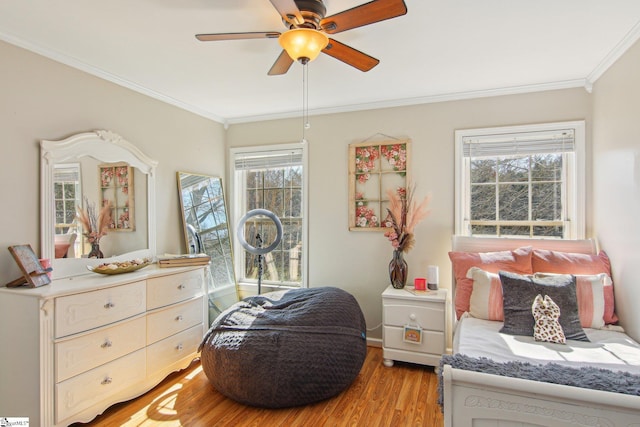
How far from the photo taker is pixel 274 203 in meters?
3.99

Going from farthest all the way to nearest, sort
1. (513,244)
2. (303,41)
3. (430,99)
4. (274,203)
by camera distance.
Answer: (274,203) < (430,99) < (513,244) < (303,41)

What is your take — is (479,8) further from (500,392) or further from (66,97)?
(66,97)

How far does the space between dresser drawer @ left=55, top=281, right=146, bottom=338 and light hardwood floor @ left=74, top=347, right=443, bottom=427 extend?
661mm

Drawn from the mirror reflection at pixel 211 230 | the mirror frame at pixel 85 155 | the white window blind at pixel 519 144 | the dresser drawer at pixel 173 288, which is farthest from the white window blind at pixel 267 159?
the white window blind at pixel 519 144

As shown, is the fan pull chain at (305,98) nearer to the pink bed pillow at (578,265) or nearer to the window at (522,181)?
the window at (522,181)

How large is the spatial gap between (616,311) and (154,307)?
3.47m

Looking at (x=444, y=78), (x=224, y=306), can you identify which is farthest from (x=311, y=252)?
(x=444, y=78)

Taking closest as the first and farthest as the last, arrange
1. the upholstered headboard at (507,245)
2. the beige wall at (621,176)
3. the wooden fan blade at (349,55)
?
1. the wooden fan blade at (349,55)
2. the beige wall at (621,176)
3. the upholstered headboard at (507,245)

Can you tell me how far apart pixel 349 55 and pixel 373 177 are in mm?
1748

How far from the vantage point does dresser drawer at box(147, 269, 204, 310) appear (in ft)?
8.55

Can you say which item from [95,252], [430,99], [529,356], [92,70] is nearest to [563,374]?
[529,356]

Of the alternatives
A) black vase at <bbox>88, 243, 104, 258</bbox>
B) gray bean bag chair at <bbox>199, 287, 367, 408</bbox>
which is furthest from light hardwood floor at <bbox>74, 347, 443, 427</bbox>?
black vase at <bbox>88, 243, 104, 258</bbox>

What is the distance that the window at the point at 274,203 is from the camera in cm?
385

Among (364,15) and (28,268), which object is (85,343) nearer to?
(28,268)
